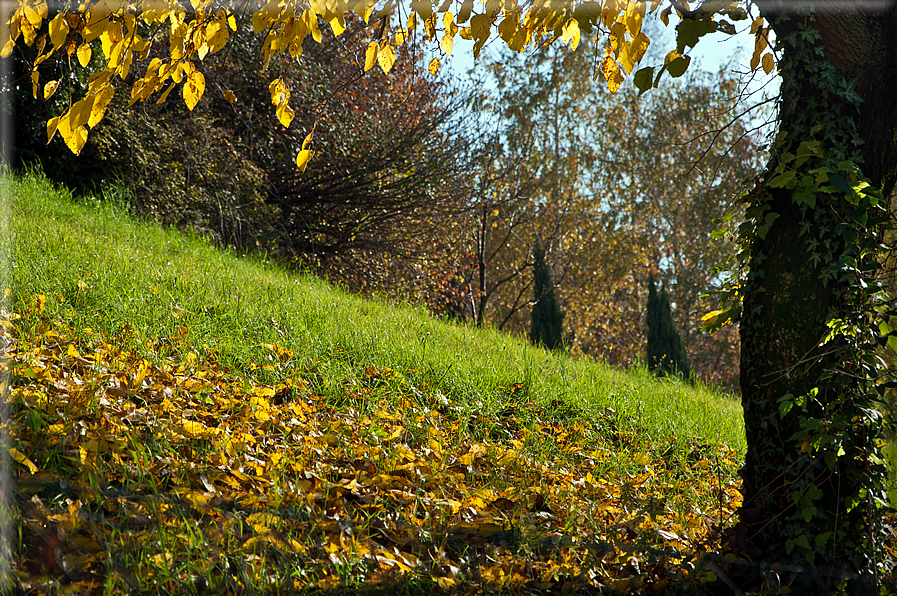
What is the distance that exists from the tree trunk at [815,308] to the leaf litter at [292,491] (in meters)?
0.34

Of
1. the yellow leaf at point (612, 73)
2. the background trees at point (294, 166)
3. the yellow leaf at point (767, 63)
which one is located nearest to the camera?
the yellow leaf at point (767, 63)

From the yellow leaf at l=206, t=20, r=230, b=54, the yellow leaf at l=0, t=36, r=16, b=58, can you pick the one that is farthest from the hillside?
the yellow leaf at l=206, t=20, r=230, b=54

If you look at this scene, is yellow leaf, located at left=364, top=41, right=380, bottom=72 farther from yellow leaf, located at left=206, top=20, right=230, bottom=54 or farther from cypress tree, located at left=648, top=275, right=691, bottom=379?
cypress tree, located at left=648, top=275, right=691, bottom=379

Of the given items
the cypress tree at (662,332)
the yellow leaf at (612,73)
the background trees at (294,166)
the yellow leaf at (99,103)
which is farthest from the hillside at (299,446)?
the cypress tree at (662,332)

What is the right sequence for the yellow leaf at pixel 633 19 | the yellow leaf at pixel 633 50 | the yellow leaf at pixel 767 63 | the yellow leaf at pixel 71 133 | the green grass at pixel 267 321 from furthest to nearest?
the green grass at pixel 267 321 → the yellow leaf at pixel 767 63 → the yellow leaf at pixel 633 19 → the yellow leaf at pixel 633 50 → the yellow leaf at pixel 71 133

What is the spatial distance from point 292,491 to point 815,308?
2.32 meters

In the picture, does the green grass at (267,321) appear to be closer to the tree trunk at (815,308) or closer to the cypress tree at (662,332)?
the tree trunk at (815,308)

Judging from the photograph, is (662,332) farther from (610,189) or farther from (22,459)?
(22,459)

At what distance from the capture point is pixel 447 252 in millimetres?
12852

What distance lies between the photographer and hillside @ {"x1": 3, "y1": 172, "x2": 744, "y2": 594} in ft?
7.38

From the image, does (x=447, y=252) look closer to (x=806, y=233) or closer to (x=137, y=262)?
(x=137, y=262)

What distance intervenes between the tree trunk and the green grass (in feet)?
6.73

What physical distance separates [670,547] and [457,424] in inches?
61.3

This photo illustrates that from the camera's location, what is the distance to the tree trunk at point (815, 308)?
8.14 feet
